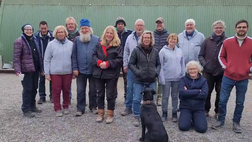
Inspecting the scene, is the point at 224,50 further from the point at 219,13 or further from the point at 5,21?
the point at 5,21

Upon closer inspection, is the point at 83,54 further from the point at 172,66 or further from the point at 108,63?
the point at 172,66

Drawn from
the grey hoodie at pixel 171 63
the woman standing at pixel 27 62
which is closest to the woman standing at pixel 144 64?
the grey hoodie at pixel 171 63

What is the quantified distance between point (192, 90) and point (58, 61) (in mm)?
2812

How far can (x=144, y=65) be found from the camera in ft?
15.1

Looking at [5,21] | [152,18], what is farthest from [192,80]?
[5,21]

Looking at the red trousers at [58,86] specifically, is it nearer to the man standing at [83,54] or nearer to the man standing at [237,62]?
the man standing at [83,54]

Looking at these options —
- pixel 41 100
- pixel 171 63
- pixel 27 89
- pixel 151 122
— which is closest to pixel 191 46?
pixel 171 63

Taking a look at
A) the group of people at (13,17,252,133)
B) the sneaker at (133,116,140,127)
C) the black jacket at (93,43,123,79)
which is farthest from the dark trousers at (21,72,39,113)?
the sneaker at (133,116,140,127)

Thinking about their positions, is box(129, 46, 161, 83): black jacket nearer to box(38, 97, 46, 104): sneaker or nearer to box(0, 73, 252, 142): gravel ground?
box(0, 73, 252, 142): gravel ground

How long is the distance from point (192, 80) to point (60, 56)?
2.78 m

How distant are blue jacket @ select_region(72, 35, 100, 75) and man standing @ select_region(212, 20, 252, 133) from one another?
8.61 feet

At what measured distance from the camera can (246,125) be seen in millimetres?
4930

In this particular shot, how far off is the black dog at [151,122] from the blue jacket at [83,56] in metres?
1.49

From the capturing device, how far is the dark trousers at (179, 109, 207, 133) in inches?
176
